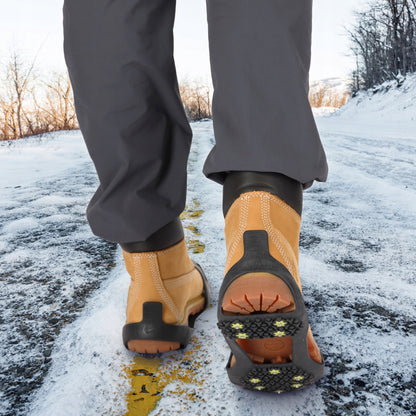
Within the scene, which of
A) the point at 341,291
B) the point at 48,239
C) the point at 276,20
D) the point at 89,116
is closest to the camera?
the point at 276,20

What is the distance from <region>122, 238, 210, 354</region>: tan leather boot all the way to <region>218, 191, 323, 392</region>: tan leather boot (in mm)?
178

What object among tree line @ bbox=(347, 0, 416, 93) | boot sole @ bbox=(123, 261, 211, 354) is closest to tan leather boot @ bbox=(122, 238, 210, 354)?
boot sole @ bbox=(123, 261, 211, 354)

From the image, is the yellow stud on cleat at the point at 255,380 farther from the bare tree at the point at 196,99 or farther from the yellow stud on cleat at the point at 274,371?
the bare tree at the point at 196,99

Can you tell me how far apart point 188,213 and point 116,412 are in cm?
110

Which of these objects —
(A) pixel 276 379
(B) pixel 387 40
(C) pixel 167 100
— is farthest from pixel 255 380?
(B) pixel 387 40

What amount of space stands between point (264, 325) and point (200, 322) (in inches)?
13.4

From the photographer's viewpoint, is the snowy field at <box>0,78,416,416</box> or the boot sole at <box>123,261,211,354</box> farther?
the boot sole at <box>123,261,211,354</box>

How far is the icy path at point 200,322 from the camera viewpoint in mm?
538

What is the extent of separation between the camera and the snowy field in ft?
1.76

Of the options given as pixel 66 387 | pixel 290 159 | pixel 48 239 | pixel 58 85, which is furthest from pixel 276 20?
pixel 58 85

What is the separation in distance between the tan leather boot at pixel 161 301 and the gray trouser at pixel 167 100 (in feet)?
0.24

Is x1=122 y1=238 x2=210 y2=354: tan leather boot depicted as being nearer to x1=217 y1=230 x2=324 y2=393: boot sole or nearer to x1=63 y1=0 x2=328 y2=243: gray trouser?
x1=63 y1=0 x2=328 y2=243: gray trouser

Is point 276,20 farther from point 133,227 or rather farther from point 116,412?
point 116,412

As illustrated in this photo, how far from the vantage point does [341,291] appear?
2.71ft
